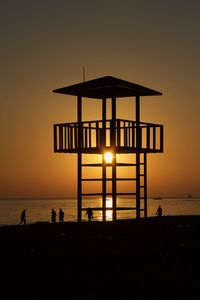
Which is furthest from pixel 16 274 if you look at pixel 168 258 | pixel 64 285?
pixel 168 258

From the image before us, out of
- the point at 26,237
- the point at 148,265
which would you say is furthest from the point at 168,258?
the point at 26,237

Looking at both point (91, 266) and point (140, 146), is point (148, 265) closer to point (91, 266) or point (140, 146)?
point (91, 266)

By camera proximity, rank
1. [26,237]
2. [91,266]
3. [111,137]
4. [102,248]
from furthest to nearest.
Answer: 1. [111,137]
2. [26,237]
3. [102,248]
4. [91,266]

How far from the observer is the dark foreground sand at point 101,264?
15.2 m

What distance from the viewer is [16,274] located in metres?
17.3

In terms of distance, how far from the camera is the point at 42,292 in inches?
593

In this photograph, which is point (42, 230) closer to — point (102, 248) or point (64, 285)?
point (102, 248)

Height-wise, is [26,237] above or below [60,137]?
below

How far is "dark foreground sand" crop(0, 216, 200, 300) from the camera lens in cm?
1519

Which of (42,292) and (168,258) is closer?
(42,292)

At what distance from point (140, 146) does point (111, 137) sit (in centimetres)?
176

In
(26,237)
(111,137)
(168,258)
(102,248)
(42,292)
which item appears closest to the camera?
(42,292)

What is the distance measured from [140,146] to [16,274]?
1375 cm

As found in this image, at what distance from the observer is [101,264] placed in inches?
747
